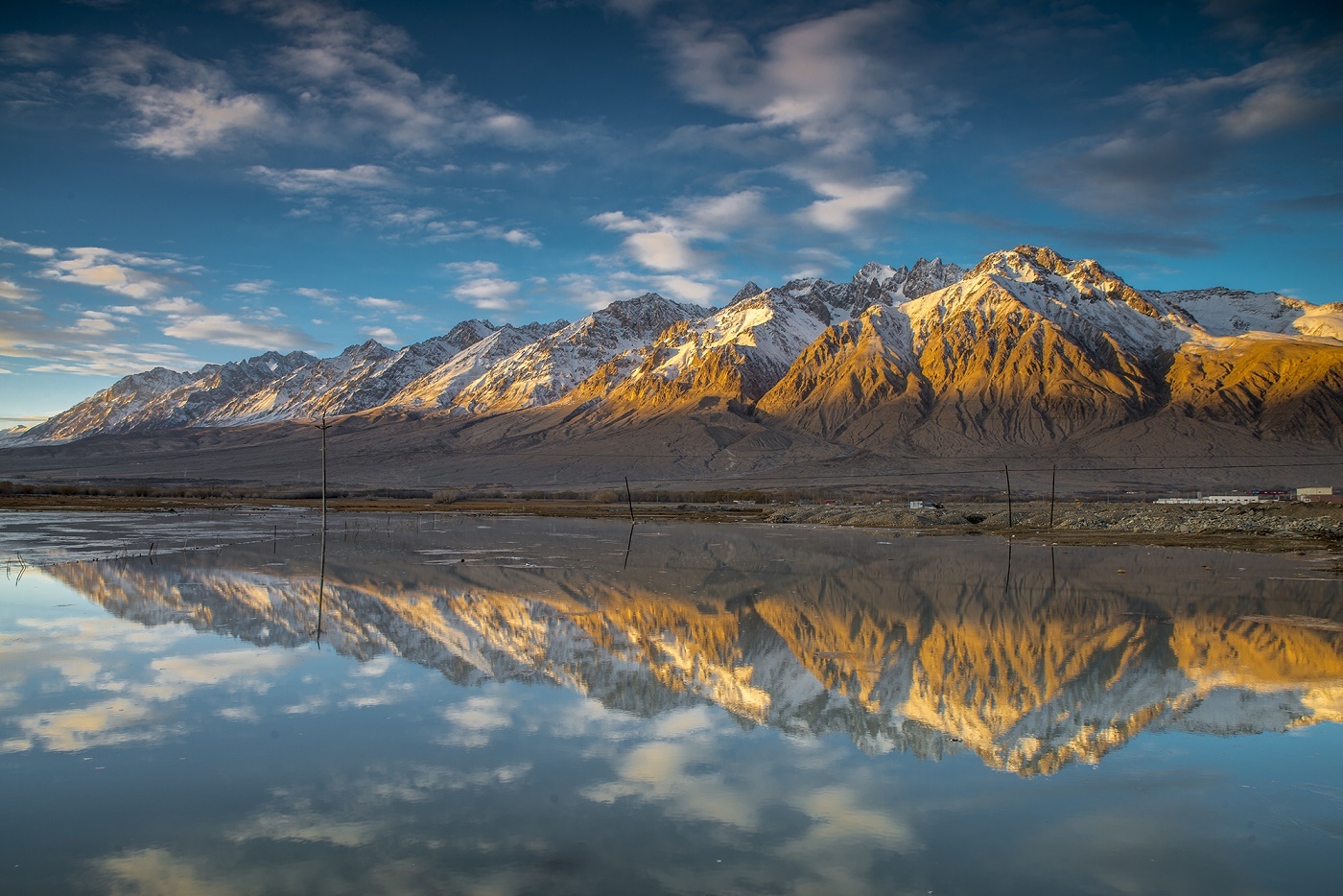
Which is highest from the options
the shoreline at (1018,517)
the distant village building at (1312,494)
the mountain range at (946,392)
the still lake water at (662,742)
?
the mountain range at (946,392)

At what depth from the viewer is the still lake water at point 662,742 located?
654 centimetres

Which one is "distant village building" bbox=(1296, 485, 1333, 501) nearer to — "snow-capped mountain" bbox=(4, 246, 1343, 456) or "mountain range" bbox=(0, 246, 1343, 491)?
"mountain range" bbox=(0, 246, 1343, 491)

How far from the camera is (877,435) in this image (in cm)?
13725

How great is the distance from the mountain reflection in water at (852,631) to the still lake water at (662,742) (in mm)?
101

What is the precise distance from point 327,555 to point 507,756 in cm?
2278

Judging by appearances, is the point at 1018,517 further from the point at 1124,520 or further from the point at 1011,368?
the point at 1011,368

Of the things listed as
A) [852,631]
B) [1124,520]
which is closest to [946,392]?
[1124,520]

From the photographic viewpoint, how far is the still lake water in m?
6.54

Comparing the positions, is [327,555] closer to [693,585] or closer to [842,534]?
[693,585]

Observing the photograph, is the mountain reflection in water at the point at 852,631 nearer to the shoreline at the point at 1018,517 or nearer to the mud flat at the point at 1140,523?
the mud flat at the point at 1140,523

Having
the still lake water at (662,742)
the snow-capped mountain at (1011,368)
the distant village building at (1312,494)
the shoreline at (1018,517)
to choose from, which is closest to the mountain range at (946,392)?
the snow-capped mountain at (1011,368)

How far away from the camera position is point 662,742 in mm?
9516

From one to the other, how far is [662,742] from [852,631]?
25.0ft

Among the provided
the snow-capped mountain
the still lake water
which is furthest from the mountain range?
the still lake water
